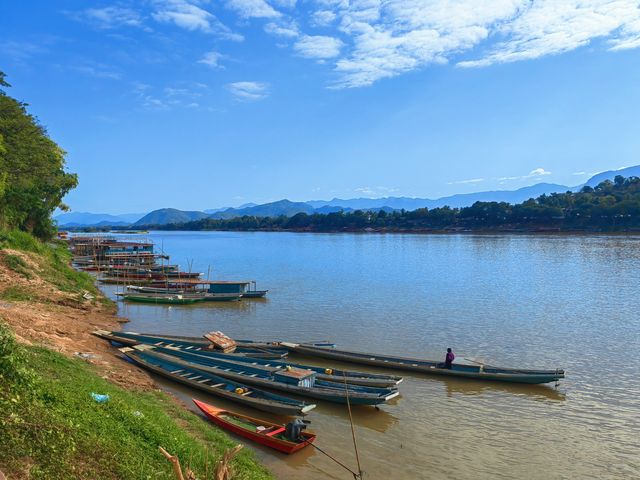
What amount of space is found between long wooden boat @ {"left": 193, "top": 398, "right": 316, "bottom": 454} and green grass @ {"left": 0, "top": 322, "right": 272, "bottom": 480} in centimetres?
82

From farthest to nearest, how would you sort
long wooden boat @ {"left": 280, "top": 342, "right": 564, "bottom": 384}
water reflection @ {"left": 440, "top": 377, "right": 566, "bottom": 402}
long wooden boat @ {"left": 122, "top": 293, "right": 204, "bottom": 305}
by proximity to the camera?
long wooden boat @ {"left": 122, "top": 293, "right": 204, "bottom": 305} < long wooden boat @ {"left": 280, "top": 342, "right": 564, "bottom": 384} < water reflection @ {"left": 440, "top": 377, "right": 566, "bottom": 402}

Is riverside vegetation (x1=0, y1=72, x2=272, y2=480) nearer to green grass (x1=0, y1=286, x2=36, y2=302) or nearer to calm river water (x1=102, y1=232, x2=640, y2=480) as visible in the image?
green grass (x1=0, y1=286, x2=36, y2=302)

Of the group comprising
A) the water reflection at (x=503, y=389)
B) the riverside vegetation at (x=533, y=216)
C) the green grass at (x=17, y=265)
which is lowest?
the water reflection at (x=503, y=389)

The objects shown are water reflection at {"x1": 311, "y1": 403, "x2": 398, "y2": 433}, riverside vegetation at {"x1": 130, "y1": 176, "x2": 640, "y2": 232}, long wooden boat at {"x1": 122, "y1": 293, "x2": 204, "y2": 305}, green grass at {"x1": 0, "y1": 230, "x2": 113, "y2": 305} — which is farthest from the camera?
riverside vegetation at {"x1": 130, "y1": 176, "x2": 640, "y2": 232}

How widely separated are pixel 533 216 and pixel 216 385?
114973 millimetres

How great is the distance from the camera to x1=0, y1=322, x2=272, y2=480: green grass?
5.74m

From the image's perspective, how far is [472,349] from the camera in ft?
67.1

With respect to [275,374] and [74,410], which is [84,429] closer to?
[74,410]

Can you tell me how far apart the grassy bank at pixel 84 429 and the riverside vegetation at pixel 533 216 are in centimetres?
10811

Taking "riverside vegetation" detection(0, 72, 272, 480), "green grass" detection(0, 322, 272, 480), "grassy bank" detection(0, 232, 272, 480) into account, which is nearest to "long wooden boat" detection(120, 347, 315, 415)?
"riverside vegetation" detection(0, 72, 272, 480)

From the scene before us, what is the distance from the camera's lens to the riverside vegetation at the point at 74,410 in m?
5.86

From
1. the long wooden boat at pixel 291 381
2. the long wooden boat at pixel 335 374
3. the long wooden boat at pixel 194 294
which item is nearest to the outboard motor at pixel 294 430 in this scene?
the long wooden boat at pixel 291 381

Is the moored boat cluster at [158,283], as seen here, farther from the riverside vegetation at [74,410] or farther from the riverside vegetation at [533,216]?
the riverside vegetation at [533,216]

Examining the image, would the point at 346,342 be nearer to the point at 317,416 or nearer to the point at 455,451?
the point at 317,416
